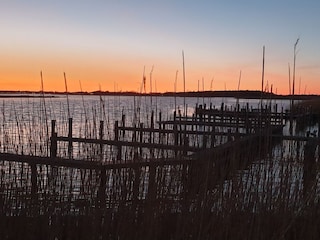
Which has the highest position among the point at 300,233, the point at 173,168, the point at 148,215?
the point at 173,168

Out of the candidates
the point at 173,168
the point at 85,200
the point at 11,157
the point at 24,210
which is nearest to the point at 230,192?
the point at 173,168

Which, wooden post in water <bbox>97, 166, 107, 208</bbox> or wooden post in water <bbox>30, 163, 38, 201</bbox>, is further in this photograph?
wooden post in water <bbox>30, 163, 38, 201</bbox>

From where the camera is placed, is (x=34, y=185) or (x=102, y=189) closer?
(x=102, y=189)

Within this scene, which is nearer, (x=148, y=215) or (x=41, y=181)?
(x=148, y=215)

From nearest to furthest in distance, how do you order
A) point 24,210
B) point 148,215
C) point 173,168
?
point 148,215
point 24,210
point 173,168

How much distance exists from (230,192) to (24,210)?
5.54 feet

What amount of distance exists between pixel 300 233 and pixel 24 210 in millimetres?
2299

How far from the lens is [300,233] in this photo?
3.85 m

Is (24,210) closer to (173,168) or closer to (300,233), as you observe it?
(173,168)

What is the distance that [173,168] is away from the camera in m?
3.90

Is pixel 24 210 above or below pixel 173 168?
below

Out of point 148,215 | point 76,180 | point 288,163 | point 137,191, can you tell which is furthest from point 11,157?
point 288,163

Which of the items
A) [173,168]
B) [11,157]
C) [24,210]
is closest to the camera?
[24,210]

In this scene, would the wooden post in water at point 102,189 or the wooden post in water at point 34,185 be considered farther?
the wooden post in water at point 34,185
